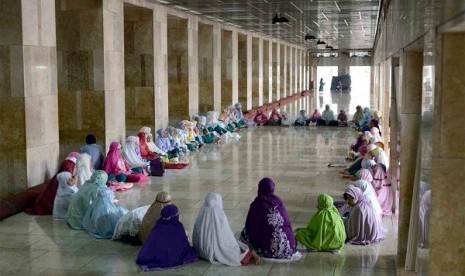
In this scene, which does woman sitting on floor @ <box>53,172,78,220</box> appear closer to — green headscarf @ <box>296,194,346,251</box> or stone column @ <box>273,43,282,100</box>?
green headscarf @ <box>296,194,346,251</box>

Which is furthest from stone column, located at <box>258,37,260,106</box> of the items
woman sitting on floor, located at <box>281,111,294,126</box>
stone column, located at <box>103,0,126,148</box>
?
stone column, located at <box>103,0,126,148</box>

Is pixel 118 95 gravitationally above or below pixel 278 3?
below

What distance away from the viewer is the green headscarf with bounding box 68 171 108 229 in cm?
980

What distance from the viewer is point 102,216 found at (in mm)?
9406

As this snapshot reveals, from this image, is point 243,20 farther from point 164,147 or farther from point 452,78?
point 452,78

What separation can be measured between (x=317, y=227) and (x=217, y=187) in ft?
15.8

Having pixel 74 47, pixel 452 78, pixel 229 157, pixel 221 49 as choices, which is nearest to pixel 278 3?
pixel 229 157

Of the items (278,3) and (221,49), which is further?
(221,49)

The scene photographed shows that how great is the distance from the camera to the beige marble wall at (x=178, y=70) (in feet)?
71.7

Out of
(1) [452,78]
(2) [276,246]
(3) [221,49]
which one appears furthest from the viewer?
(3) [221,49]

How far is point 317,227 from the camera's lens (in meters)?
8.64

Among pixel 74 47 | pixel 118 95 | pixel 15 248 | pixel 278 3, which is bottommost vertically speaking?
pixel 15 248

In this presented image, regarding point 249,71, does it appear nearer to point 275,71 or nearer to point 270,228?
point 275,71

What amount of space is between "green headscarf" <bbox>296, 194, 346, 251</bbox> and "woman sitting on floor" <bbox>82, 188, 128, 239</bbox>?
284 cm
